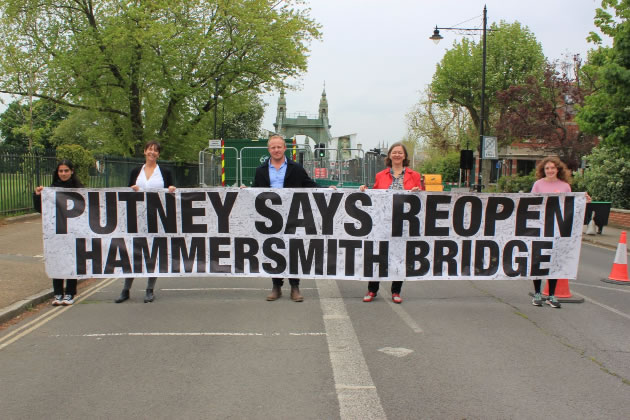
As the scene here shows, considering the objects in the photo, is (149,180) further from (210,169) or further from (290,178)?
(210,169)

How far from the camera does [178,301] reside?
7.24 metres

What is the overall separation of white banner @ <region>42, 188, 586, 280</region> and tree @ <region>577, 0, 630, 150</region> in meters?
12.0

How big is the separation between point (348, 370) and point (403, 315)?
203 centimetres

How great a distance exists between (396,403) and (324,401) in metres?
0.51

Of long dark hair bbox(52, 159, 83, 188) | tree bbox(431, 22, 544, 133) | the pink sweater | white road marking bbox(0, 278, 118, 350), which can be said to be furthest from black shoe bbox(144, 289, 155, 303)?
tree bbox(431, 22, 544, 133)

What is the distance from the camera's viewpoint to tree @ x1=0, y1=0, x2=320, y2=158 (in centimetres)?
2686

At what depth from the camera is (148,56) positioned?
27547 mm

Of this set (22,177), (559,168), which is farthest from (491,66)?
(559,168)

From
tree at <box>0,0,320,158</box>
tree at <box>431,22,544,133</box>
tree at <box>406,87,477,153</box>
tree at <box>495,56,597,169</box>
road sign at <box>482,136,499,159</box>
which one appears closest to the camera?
road sign at <box>482,136,499,159</box>

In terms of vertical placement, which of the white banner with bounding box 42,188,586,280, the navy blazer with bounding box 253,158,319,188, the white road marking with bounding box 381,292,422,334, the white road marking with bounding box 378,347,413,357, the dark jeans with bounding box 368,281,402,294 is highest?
the navy blazer with bounding box 253,158,319,188

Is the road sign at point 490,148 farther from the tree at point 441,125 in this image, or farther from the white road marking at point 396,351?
the tree at point 441,125

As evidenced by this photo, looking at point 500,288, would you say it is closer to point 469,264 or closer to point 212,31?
point 469,264

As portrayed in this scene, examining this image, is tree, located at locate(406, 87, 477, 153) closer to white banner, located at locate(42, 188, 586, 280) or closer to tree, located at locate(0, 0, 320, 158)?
tree, located at locate(0, 0, 320, 158)

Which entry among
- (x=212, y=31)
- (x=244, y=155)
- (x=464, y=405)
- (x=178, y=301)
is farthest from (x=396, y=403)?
(x=212, y=31)
